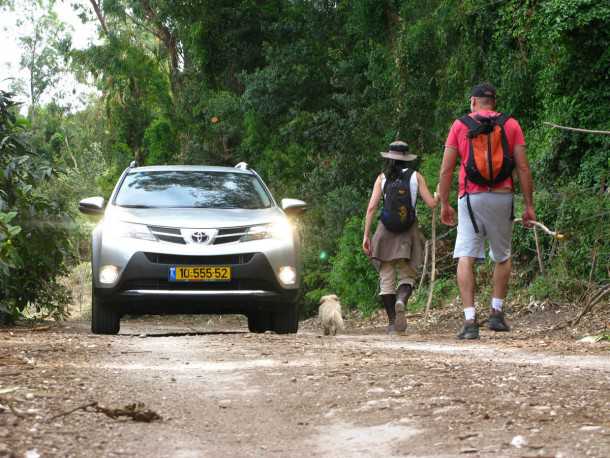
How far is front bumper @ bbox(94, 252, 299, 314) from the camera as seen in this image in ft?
33.9

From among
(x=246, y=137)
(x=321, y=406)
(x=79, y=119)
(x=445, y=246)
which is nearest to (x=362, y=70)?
(x=246, y=137)

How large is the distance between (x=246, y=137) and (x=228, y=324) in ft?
26.7

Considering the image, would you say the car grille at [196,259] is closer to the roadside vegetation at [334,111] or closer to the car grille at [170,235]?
the car grille at [170,235]

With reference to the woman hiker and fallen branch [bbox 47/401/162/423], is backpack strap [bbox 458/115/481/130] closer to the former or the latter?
the woman hiker

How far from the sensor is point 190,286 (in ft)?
34.2

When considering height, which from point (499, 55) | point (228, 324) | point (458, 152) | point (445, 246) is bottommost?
point (228, 324)

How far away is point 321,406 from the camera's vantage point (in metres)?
5.61

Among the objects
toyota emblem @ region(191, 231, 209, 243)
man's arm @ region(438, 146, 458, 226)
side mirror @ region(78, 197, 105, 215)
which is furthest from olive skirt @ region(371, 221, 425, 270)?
side mirror @ region(78, 197, 105, 215)

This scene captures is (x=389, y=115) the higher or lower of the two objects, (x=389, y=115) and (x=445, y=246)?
the higher

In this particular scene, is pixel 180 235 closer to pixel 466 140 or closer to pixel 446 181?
pixel 446 181

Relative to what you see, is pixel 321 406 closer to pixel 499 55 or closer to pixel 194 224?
pixel 194 224

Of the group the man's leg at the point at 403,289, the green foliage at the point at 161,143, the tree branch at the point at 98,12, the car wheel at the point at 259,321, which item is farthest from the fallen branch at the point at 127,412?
the tree branch at the point at 98,12

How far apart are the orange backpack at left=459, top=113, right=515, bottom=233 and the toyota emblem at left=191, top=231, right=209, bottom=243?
100 inches

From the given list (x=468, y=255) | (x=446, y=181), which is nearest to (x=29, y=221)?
(x=446, y=181)
